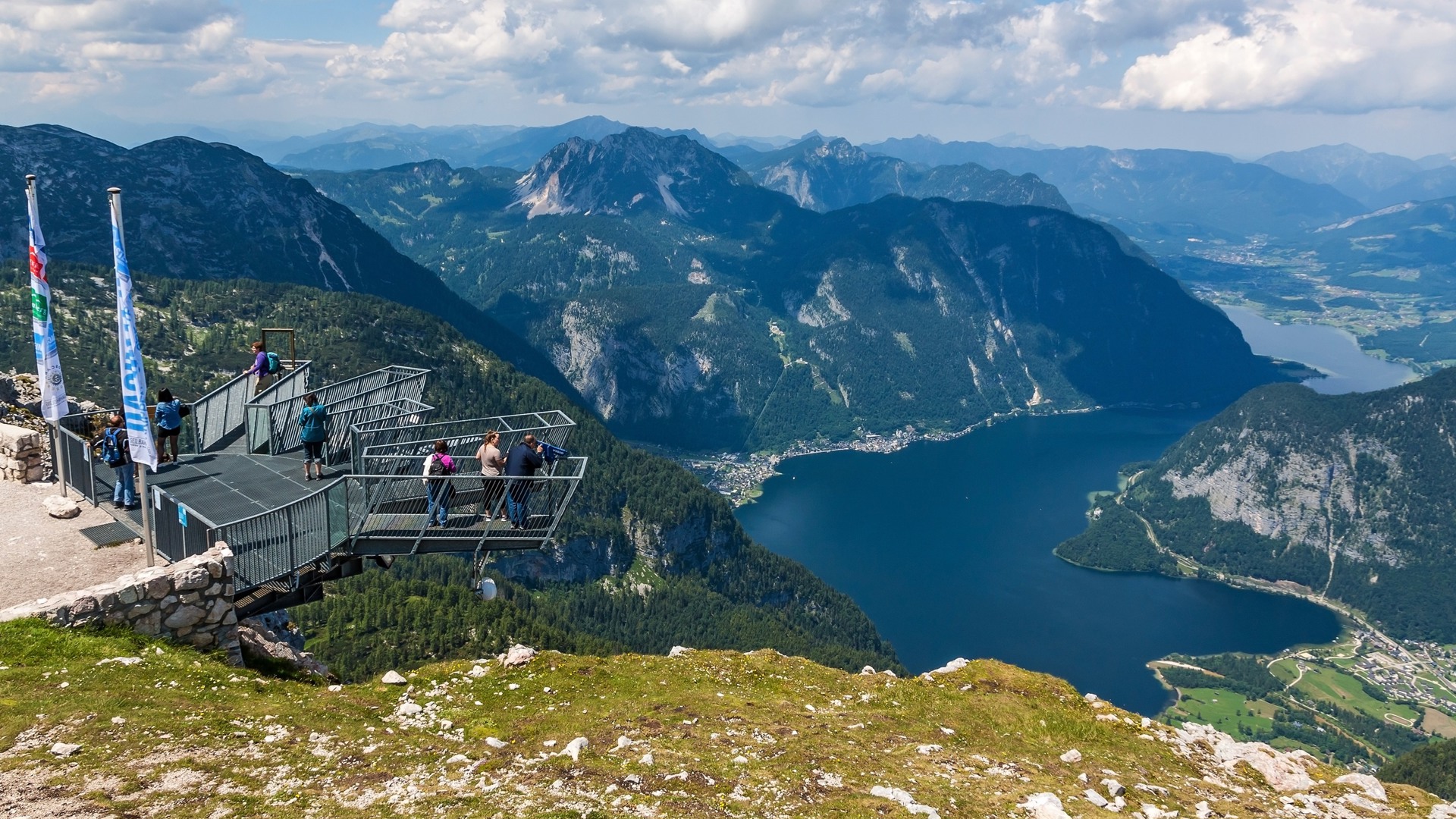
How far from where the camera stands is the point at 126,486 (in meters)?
24.3

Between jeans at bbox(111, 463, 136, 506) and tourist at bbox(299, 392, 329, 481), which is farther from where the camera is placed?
tourist at bbox(299, 392, 329, 481)

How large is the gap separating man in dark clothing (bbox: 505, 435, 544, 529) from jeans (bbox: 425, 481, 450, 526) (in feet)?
5.40

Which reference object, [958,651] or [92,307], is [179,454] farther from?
[92,307]

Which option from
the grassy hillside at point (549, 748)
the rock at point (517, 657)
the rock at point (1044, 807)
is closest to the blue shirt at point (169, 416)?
the grassy hillside at point (549, 748)

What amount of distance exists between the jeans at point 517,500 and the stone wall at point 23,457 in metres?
17.1

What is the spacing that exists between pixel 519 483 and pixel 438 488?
2213mm

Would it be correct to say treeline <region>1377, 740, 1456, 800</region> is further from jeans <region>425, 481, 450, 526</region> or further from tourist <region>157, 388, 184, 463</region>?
tourist <region>157, 388, 184, 463</region>

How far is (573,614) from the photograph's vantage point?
593ft

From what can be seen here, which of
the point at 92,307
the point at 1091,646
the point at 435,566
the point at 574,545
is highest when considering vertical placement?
the point at 92,307

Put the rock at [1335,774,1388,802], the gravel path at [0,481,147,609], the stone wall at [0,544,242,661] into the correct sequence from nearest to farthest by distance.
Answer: the stone wall at [0,544,242,661]
the gravel path at [0,481,147,609]
the rock at [1335,774,1388,802]

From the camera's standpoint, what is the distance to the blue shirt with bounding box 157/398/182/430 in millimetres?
25438

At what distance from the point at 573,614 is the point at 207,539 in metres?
166

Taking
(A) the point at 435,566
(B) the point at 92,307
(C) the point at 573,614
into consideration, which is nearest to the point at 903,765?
(A) the point at 435,566

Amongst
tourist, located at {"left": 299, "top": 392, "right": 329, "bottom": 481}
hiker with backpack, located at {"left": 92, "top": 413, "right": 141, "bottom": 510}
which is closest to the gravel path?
hiker with backpack, located at {"left": 92, "top": 413, "right": 141, "bottom": 510}
